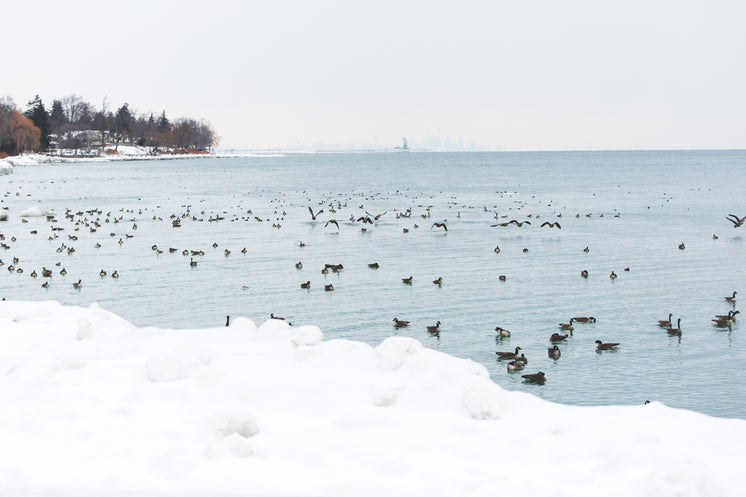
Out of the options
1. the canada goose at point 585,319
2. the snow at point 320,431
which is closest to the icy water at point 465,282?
the canada goose at point 585,319

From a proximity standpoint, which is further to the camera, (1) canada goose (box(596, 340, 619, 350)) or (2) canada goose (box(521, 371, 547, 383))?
(1) canada goose (box(596, 340, 619, 350))

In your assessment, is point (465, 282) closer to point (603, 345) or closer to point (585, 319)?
point (585, 319)

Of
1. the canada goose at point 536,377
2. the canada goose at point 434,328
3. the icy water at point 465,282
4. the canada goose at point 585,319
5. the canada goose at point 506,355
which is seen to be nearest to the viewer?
the canada goose at point 536,377

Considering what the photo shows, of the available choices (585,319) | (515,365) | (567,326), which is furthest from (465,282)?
(515,365)

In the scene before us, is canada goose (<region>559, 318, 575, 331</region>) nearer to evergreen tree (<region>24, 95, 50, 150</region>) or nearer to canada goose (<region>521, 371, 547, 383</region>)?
canada goose (<region>521, 371, 547, 383</region>)

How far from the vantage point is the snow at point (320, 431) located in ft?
27.5

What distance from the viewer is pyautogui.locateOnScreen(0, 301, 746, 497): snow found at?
27.5 feet

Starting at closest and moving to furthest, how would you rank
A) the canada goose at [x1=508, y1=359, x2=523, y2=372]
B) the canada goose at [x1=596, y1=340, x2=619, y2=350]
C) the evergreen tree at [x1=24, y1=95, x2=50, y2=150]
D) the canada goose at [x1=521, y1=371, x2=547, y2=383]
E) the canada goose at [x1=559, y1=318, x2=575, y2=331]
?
the canada goose at [x1=521, y1=371, x2=547, y2=383]
the canada goose at [x1=508, y1=359, x2=523, y2=372]
the canada goose at [x1=596, y1=340, x2=619, y2=350]
the canada goose at [x1=559, y1=318, x2=575, y2=331]
the evergreen tree at [x1=24, y1=95, x2=50, y2=150]

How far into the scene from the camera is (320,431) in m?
9.91

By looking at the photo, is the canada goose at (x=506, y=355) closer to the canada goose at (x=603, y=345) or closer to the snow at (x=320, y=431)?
the canada goose at (x=603, y=345)

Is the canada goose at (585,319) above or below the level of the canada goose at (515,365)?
above

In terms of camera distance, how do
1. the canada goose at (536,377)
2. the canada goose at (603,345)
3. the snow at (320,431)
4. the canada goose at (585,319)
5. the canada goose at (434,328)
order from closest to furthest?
the snow at (320,431) → the canada goose at (536,377) → the canada goose at (603,345) → the canada goose at (434,328) → the canada goose at (585,319)

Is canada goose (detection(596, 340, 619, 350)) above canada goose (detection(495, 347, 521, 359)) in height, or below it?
above

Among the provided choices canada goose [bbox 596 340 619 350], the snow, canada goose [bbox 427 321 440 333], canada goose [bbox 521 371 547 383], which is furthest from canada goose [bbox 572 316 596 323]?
the snow
